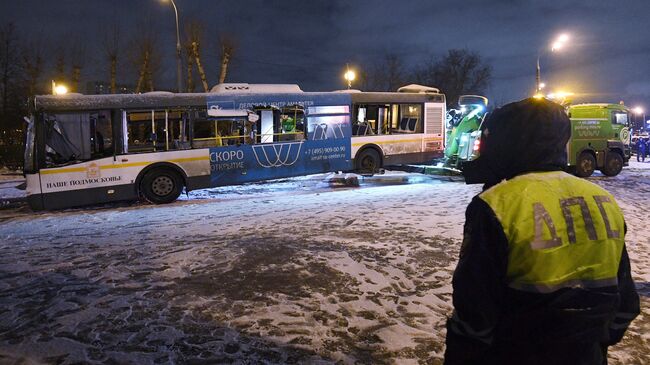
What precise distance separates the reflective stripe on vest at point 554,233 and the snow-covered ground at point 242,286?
2.14 m

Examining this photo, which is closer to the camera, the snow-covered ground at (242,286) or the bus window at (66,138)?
the snow-covered ground at (242,286)

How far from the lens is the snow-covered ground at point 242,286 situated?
3797 mm

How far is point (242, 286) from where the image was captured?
17.0ft

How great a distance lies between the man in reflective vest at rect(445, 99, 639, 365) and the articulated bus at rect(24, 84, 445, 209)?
11.0m

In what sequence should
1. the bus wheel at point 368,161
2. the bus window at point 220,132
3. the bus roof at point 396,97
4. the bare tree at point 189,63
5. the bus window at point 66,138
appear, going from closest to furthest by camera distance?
the bus window at point 66,138 → the bus window at point 220,132 → the bus roof at point 396,97 → the bus wheel at point 368,161 → the bare tree at point 189,63

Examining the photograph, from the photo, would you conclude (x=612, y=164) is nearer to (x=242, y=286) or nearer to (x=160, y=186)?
(x=160, y=186)

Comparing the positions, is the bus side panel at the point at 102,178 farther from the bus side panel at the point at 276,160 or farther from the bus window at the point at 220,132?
the bus side panel at the point at 276,160

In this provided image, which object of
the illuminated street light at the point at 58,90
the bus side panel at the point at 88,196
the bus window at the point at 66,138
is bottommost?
the bus side panel at the point at 88,196

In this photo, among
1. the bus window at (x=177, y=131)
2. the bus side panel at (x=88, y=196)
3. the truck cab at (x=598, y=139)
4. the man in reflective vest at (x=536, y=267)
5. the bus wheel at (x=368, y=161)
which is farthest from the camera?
the truck cab at (x=598, y=139)

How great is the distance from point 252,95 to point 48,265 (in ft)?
26.2

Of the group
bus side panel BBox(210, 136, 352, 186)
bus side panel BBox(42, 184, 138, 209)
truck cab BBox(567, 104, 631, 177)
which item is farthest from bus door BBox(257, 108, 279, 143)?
truck cab BBox(567, 104, 631, 177)

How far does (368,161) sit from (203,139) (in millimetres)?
5656

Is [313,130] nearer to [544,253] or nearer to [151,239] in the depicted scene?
[151,239]

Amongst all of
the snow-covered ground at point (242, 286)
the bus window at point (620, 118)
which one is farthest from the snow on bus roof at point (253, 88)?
the bus window at point (620, 118)
